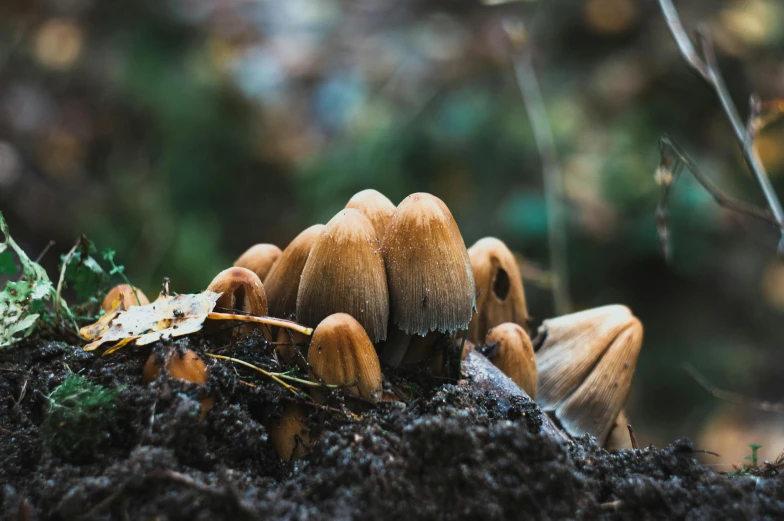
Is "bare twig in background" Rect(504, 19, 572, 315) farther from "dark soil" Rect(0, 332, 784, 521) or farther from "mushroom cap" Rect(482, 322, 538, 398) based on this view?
"dark soil" Rect(0, 332, 784, 521)

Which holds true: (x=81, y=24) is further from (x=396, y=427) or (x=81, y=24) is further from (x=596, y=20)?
(x=396, y=427)

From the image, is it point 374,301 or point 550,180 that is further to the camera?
point 550,180

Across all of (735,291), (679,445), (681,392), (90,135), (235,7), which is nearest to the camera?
(679,445)

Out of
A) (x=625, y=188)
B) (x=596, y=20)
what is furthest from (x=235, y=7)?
(x=625, y=188)

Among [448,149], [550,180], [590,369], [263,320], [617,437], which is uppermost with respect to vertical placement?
[448,149]

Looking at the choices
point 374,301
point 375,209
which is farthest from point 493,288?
point 374,301

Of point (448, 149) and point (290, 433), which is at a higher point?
point (448, 149)

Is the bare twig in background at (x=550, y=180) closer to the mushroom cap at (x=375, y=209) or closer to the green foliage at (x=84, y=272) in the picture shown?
the mushroom cap at (x=375, y=209)

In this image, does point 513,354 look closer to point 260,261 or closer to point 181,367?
point 260,261
